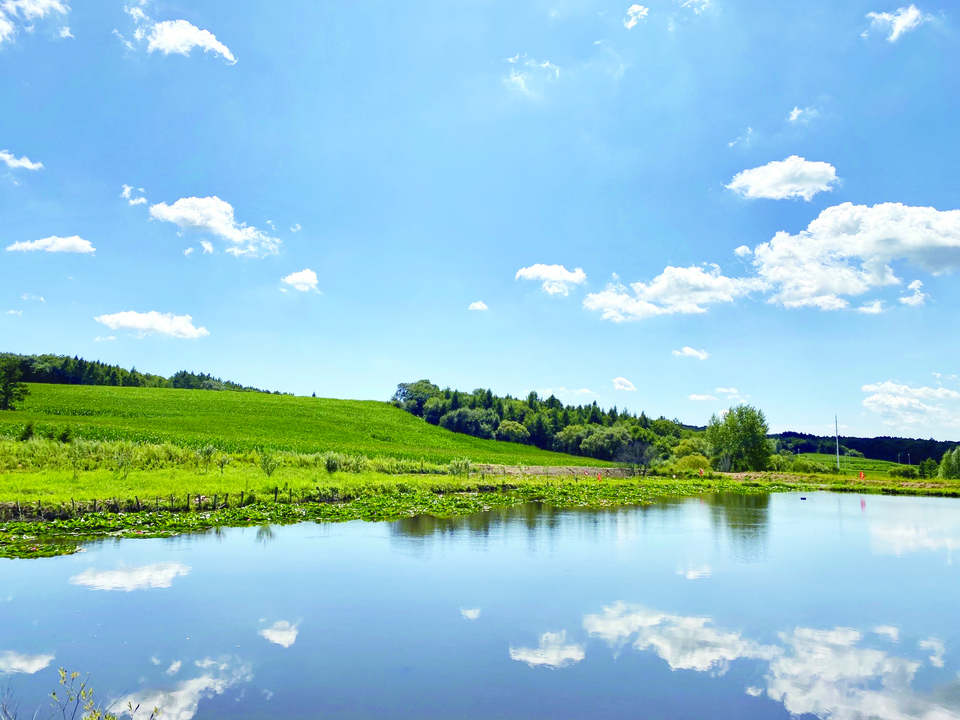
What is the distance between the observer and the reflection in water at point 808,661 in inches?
495

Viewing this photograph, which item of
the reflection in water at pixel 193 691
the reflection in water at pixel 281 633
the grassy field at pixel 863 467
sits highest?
the grassy field at pixel 863 467

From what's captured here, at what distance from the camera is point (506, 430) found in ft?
459

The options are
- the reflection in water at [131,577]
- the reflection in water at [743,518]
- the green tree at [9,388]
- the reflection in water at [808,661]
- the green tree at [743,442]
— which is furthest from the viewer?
the green tree at [743,442]

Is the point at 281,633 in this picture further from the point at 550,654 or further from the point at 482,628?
the point at 550,654

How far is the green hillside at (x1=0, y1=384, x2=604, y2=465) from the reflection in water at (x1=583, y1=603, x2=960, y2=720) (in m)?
59.7

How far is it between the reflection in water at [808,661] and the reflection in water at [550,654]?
1.20 m

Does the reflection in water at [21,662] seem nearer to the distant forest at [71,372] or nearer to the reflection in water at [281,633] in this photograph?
the reflection in water at [281,633]

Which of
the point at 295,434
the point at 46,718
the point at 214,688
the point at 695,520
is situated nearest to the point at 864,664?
the point at 214,688

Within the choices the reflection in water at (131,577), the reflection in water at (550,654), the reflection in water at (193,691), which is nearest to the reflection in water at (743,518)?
the reflection in water at (550,654)

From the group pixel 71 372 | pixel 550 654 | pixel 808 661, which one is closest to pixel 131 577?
pixel 550 654

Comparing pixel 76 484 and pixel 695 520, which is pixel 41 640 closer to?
pixel 76 484

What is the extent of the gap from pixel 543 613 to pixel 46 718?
11982 mm

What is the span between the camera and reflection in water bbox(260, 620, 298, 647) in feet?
49.6

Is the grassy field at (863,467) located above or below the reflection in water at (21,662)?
above
